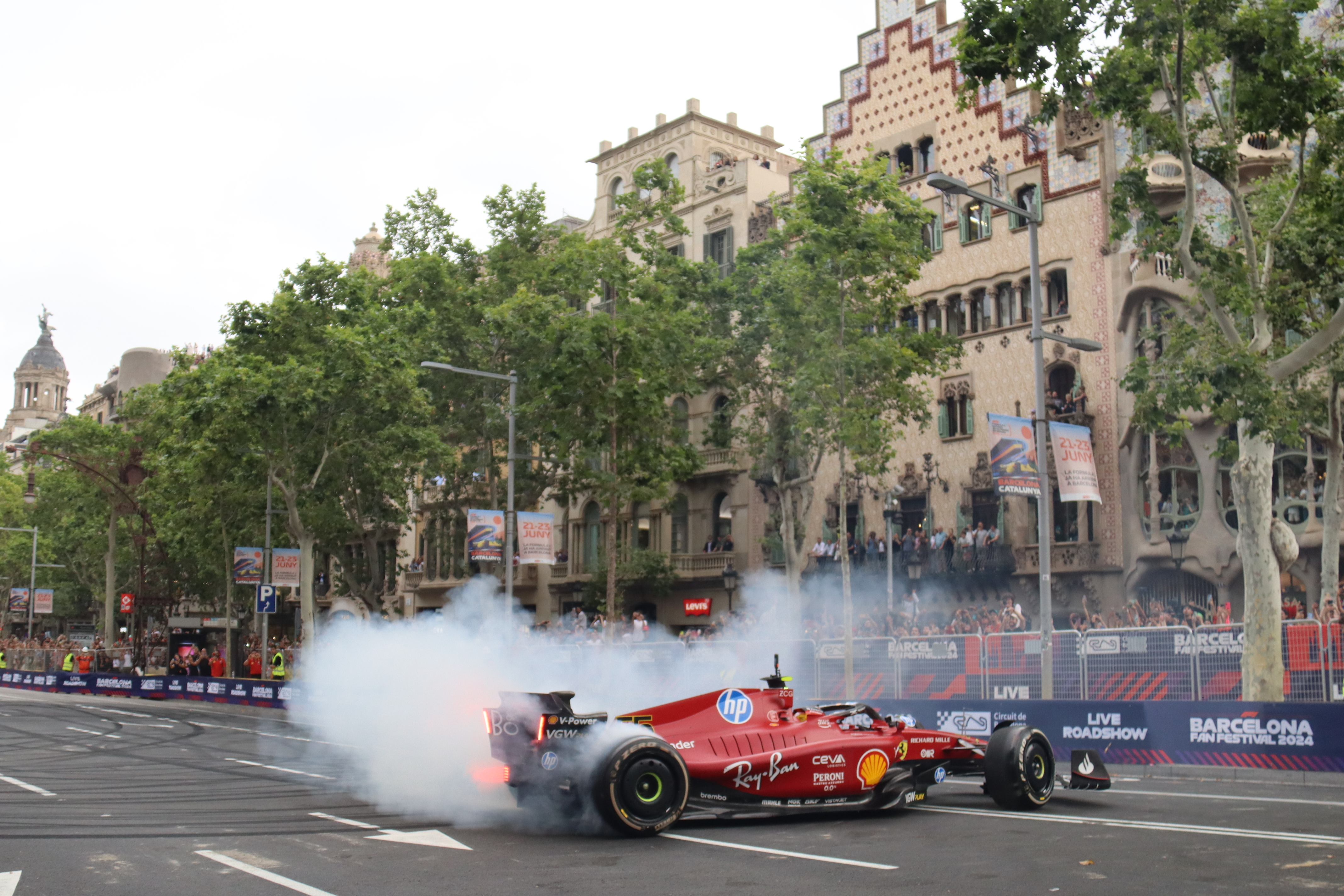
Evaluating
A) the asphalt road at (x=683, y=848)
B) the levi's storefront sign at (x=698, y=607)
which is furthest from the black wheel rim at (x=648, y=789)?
the levi's storefront sign at (x=698, y=607)

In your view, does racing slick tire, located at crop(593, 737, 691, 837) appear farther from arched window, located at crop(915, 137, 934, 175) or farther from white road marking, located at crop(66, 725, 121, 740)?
arched window, located at crop(915, 137, 934, 175)

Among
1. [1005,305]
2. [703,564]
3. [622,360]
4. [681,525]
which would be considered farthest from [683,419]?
[1005,305]

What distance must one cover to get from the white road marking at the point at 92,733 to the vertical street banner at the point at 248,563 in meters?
14.7

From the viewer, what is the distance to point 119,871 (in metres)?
9.48

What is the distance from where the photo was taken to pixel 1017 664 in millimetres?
22047

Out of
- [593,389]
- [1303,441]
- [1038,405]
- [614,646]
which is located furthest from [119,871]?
[1303,441]

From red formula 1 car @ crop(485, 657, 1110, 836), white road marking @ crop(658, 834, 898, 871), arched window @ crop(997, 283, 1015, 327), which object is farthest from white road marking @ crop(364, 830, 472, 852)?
arched window @ crop(997, 283, 1015, 327)

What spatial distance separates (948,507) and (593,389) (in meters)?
12.3

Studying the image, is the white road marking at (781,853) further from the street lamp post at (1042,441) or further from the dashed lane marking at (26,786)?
the street lamp post at (1042,441)

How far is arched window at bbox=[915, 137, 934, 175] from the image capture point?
41094mm

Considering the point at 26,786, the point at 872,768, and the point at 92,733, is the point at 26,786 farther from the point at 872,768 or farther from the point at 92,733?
the point at 92,733

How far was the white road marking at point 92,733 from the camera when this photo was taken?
25234mm

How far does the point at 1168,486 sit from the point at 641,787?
2617cm

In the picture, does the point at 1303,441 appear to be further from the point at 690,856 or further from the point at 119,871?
the point at 119,871
